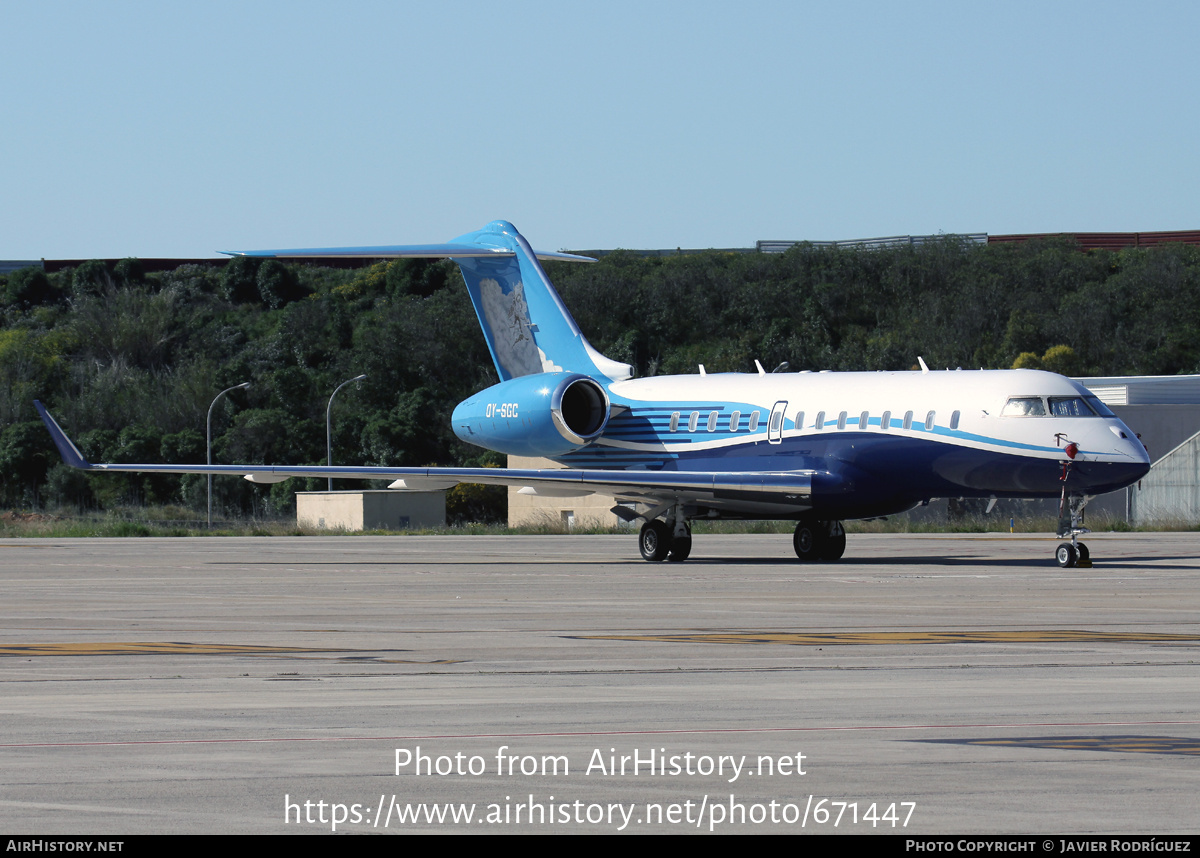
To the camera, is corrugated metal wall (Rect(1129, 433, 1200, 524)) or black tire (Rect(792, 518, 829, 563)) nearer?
black tire (Rect(792, 518, 829, 563))

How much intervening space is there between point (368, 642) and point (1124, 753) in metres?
8.09

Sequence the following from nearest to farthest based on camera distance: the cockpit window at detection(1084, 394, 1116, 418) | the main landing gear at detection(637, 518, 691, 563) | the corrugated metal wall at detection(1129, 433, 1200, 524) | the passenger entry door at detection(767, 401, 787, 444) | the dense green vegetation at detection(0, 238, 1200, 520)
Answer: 1. the cockpit window at detection(1084, 394, 1116, 418)
2. the passenger entry door at detection(767, 401, 787, 444)
3. the main landing gear at detection(637, 518, 691, 563)
4. the corrugated metal wall at detection(1129, 433, 1200, 524)
5. the dense green vegetation at detection(0, 238, 1200, 520)

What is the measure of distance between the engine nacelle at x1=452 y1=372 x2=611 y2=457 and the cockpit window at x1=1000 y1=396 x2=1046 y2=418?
8.87 metres

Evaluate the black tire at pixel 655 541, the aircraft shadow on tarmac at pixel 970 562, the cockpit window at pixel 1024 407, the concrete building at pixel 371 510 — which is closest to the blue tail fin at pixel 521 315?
the black tire at pixel 655 541

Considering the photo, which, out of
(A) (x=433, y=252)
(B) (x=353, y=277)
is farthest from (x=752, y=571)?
(B) (x=353, y=277)

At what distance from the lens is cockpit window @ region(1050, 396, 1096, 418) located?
2619 cm

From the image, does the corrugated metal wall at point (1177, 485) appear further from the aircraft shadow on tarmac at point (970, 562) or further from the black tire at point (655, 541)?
the black tire at point (655, 541)

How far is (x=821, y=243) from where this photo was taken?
11250 cm

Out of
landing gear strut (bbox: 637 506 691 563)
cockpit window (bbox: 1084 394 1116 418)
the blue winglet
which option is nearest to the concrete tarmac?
cockpit window (bbox: 1084 394 1116 418)

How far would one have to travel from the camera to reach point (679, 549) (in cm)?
2969

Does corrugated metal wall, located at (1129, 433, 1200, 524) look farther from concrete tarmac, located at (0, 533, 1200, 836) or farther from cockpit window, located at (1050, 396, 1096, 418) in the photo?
concrete tarmac, located at (0, 533, 1200, 836)

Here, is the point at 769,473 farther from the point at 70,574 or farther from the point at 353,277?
the point at 353,277

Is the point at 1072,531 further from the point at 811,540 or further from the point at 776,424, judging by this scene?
the point at 776,424

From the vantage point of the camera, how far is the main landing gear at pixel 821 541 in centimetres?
2933
